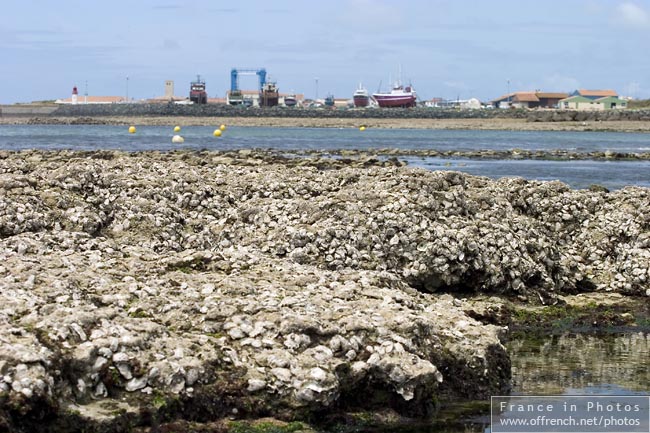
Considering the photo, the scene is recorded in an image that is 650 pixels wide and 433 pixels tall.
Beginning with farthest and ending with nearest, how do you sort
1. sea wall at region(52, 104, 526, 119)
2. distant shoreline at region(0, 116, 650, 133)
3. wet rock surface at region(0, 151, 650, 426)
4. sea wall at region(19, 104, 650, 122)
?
sea wall at region(52, 104, 526, 119) < sea wall at region(19, 104, 650, 122) < distant shoreline at region(0, 116, 650, 133) < wet rock surface at region(0, 151, 650, 426)

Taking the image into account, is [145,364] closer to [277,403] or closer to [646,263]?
[277,403]

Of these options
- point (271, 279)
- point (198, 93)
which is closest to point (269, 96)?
point (198, 93)

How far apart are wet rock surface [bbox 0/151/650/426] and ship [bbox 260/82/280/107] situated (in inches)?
6628

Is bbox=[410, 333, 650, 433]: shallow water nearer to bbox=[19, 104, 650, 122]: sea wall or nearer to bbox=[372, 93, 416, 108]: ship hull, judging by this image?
bbox=[19, 104, 650, 122]: sea wall

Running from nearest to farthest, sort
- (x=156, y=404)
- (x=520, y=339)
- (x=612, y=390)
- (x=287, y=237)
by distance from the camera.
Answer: (x=156, y=404), (x=612, y=390), (x=520, y=339), (x=287, y=237)

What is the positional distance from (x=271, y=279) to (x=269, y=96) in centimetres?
17881

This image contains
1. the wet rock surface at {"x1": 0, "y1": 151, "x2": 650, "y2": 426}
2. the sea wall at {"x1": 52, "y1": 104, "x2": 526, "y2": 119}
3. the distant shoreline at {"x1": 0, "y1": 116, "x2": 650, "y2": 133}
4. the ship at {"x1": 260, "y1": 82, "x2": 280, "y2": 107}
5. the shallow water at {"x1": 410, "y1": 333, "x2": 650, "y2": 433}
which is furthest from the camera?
the ship at {"x1": 260, "y1": 82, "x2": 280, "y2": 107}

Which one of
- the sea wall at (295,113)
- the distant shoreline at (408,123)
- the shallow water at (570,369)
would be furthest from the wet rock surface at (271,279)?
the sea wall at (295,113)

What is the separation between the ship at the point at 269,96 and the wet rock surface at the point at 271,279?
16835 cm

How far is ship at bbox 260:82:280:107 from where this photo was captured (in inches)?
7426

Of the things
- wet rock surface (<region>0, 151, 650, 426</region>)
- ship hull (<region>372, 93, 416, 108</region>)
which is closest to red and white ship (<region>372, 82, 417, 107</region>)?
ship hull (<region>372, 93, 416, 108</region>)

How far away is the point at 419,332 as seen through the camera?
1149cm

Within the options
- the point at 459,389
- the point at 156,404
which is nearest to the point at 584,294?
the point at 459,389

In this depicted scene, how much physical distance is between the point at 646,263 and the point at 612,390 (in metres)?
6.02
